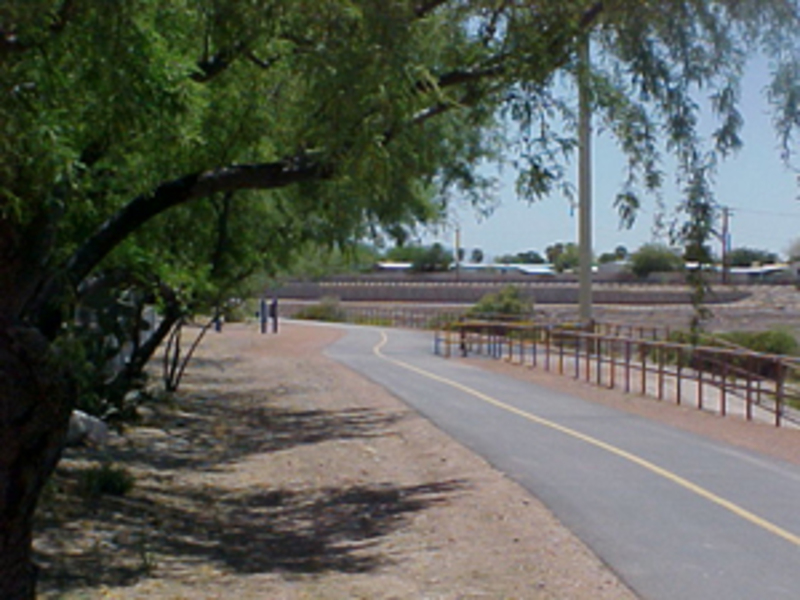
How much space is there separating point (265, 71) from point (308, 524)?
4.87 m

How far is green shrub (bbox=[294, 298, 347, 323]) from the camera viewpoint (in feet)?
243

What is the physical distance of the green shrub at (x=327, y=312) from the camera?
243 ft

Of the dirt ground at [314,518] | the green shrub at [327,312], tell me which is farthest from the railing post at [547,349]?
the green shrub at [327,312]

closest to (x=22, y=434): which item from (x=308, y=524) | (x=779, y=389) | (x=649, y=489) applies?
(x=308, y=524)

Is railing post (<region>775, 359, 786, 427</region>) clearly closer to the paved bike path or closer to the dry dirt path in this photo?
the paved bike path

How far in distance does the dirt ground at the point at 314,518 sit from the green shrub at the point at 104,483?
0.18 m

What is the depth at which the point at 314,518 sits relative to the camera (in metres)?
12.7

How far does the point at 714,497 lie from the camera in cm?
1189

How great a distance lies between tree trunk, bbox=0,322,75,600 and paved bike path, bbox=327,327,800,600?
14.0 ft

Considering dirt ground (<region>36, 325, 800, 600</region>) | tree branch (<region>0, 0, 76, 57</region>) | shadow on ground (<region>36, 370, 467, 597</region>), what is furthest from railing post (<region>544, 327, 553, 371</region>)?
tree branch (<region>0, 0, 76, 57</region>)

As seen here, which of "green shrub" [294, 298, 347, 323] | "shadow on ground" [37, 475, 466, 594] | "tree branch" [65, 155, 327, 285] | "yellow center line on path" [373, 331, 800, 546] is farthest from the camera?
"green shrub" [294, 298, 347, 323]

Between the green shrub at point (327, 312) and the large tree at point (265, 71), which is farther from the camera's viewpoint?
the green shrub at point (327, 312)

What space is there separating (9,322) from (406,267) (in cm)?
10815

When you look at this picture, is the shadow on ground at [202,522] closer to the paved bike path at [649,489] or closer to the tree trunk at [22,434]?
the paved bike path at [649,489]
